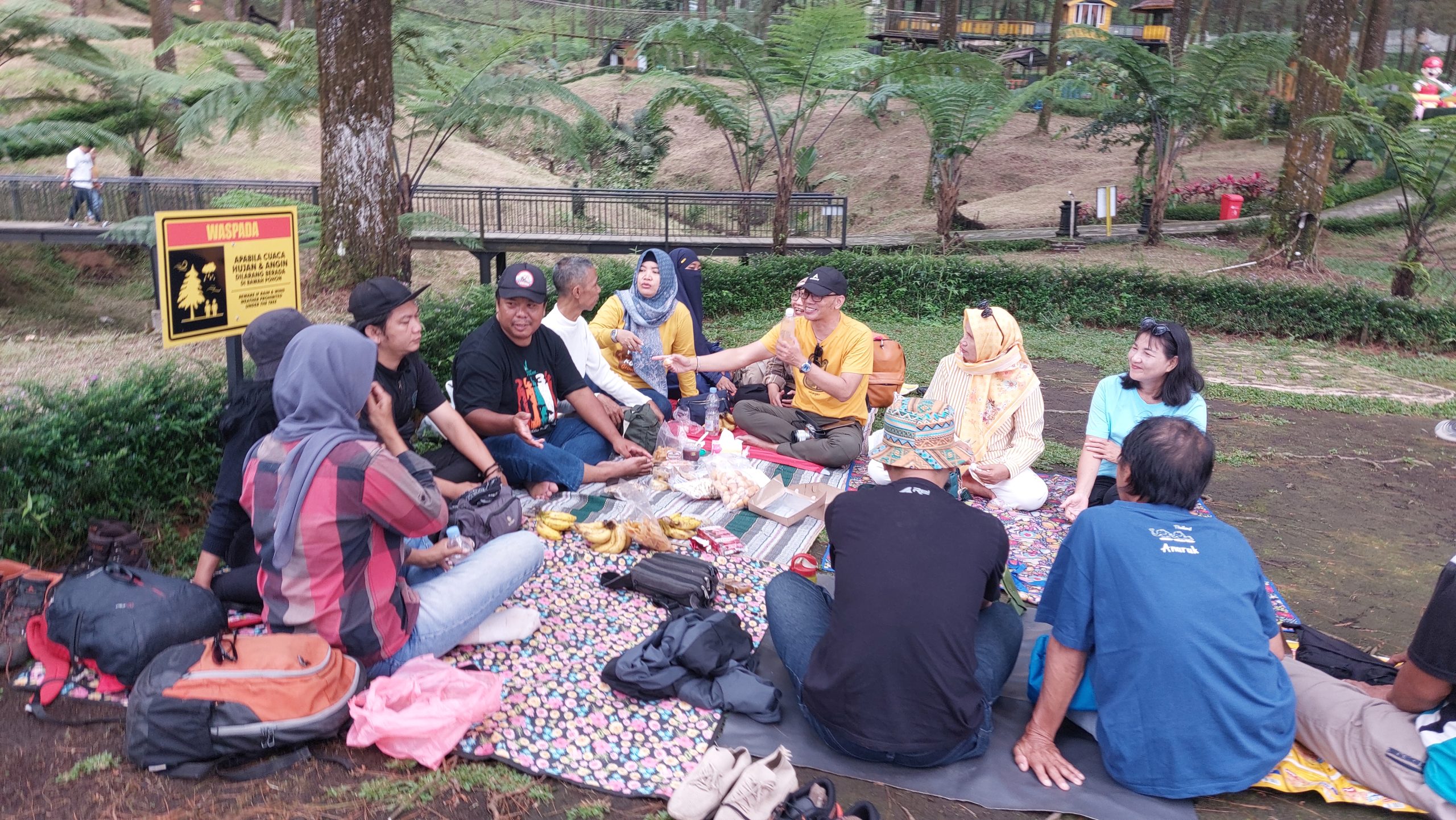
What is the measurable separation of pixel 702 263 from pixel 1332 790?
9.21 meters

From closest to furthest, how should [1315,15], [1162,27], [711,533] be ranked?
[711,533]
[1315,15]
[1162,27]

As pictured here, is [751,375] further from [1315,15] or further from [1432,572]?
[1315,15]

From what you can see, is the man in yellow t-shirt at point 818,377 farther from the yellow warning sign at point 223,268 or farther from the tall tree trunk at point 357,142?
the yellow warning sign at point 223,268

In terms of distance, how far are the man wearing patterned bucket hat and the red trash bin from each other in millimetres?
20714

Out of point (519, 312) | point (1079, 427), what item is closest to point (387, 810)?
point (519, 312)

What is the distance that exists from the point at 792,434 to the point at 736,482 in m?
0.93

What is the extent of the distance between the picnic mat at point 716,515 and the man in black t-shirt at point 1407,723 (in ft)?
7.99

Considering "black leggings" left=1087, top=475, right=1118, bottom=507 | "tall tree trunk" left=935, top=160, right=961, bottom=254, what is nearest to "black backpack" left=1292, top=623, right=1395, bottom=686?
"black leggings" left=1087, top=475, right=1118, bottom=507

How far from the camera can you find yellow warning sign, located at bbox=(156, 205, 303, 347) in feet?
13.0

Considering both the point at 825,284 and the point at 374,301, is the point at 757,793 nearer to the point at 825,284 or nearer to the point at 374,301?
the point at 374,301

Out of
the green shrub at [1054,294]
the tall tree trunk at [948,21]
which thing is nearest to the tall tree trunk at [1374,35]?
the tall tree trunk at [948,21]

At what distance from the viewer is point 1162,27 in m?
38.8

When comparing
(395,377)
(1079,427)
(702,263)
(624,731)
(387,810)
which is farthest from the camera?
(702,263)

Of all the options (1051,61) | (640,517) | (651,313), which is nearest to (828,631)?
(640,517)
